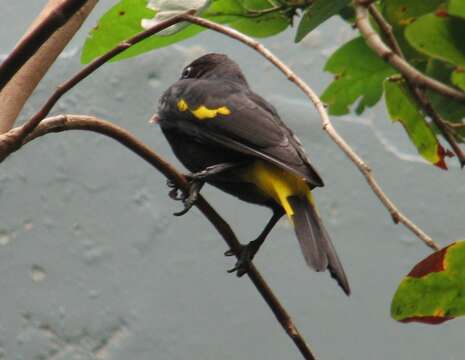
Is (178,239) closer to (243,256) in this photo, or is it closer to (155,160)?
(243,256)

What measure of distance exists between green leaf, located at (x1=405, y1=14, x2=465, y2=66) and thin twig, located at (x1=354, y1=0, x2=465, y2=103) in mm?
43

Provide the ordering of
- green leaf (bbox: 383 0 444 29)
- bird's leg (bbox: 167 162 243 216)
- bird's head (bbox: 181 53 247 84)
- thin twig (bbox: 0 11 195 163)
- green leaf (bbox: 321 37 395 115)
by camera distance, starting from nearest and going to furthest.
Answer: thin twig (bbox: 0 11 195 163)
green leaf (bbox: 383 0 444 29)
green leaf (bbox: 321 37 395 115)
bird's leg (bbox: 167 162 243 216)
bird's head (bbox: 181 53 247 84)

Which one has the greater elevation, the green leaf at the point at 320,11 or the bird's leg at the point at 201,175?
the green leaf at the point at 320,11

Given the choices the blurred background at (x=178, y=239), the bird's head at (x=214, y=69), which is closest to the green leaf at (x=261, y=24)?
the bird's head at (x=214, y=69)

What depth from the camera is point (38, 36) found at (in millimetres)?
524

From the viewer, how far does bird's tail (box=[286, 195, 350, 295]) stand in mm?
905

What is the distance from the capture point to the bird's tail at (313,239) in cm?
90

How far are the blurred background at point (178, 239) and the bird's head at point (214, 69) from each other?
111 cm

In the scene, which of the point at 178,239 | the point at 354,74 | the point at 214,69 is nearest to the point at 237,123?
the point at 354,74

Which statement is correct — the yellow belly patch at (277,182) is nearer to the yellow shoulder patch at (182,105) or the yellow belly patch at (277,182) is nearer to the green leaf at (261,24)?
the yellow shoulder patch at (182,105)

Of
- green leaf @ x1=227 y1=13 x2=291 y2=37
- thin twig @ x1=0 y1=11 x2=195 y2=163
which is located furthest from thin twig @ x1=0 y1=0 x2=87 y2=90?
green leaf @ x1=227 y1=13 x2=291 y2=37

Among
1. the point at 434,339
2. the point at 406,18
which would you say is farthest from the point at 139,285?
the point at 406,18

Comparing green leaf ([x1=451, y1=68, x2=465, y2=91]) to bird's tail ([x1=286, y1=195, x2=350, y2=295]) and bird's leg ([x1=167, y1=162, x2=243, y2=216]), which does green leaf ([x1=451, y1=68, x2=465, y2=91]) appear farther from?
bird's leg ([x1=167, y1=162, x2=243, y2=216])

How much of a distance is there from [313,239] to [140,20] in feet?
1.02
